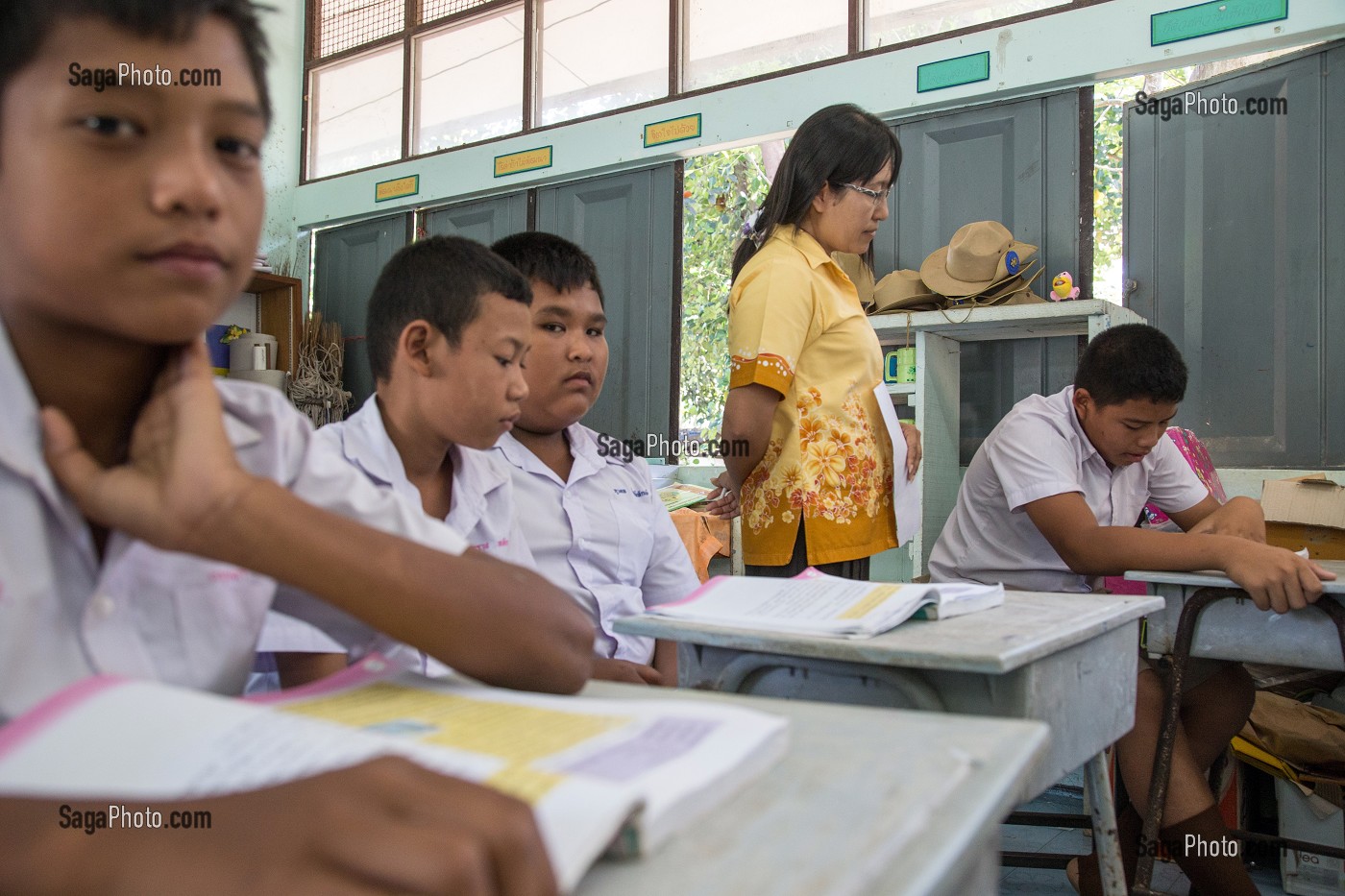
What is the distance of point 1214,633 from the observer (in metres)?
1.93

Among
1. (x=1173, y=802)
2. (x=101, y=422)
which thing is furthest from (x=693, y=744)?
(x=1173, y=802)

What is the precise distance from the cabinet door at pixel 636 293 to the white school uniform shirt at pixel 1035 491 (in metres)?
2.74

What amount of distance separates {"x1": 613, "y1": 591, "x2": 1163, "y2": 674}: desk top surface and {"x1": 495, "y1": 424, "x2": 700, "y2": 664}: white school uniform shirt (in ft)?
1.51

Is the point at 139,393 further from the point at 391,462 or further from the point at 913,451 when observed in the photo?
the point at 913,451

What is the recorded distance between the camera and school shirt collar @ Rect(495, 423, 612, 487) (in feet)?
5.85

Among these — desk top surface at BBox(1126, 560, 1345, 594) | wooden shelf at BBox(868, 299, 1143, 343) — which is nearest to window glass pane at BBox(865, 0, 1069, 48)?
wooden shelf at BBox(868, 299, 1143, 343)

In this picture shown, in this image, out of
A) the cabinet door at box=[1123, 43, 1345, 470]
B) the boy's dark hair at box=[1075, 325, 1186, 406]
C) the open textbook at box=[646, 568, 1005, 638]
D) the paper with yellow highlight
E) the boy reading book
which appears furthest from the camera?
the cabinet door at box=[1123, 43, 1345, 470]

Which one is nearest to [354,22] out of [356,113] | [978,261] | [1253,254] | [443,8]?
[356,113]

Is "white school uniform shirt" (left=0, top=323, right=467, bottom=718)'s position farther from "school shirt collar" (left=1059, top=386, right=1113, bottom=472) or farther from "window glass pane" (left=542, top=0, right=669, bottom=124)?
"window glass pane" (left=542, top=0, right=669, bottom=124)

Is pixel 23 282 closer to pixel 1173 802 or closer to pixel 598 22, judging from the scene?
pixel 1173 802

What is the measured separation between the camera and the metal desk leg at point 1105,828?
1475 millimetres

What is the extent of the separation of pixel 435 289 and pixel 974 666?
0.95m

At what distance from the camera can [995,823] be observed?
56 cm

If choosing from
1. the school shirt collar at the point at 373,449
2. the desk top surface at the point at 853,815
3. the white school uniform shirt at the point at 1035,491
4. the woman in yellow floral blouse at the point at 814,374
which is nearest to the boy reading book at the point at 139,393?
the desk top surface at the point at 853,815
